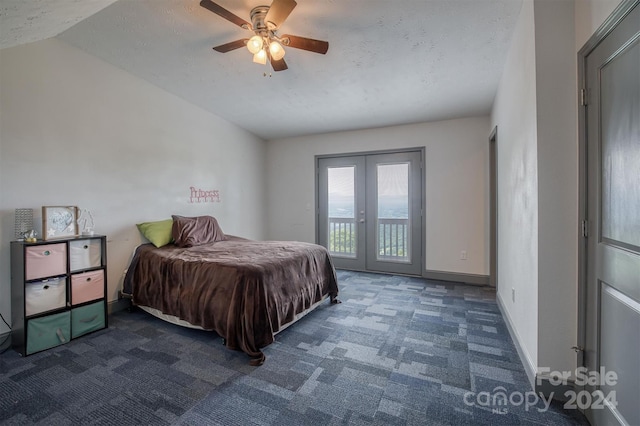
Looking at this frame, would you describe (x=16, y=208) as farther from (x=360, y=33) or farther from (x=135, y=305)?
(x=360, y=33)

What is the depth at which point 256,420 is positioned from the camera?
4.93ft

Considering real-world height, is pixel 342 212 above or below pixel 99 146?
below

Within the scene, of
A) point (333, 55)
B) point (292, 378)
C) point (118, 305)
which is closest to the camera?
point (292, 378)

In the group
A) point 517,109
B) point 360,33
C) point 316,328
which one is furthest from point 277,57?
point 316,328

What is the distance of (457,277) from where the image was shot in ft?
13.6

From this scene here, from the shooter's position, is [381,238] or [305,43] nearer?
[305,43]

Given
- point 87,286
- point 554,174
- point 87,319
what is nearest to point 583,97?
point 554,174

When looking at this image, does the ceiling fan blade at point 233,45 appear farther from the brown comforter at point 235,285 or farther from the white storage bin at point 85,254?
the white storage bin at point 85,254

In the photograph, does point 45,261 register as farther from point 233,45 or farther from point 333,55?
A: point 333,55

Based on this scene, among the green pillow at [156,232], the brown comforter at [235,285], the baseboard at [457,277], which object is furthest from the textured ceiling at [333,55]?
the baseboard at [457,277]

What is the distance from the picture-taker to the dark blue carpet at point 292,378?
153cm

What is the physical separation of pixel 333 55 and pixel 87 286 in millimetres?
3117

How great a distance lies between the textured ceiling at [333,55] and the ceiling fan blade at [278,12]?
16 centimetres

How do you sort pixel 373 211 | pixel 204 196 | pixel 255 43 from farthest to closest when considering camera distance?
1. pixel 373 211
2. pixel 204 196
3. pixel 255 43
